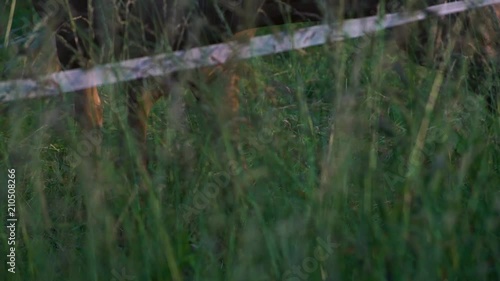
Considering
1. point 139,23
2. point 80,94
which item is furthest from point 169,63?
point 80,94

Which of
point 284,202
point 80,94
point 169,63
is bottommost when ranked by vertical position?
point 284,202

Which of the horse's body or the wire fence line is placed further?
the horse's body

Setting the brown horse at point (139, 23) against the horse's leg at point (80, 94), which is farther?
the horse's leg at point (80, 94)

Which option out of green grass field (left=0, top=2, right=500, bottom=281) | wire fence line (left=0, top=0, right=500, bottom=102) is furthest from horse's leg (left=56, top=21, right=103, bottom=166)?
green grass field (left=0, top=2, right=500, bottom=281)

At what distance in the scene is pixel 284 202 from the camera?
2582mm

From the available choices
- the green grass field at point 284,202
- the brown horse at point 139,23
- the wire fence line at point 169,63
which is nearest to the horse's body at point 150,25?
the brown horse at point 139,23

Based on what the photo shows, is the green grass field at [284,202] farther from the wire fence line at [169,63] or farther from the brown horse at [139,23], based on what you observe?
the brown horse at [139,23]

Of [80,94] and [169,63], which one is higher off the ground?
[169,63]

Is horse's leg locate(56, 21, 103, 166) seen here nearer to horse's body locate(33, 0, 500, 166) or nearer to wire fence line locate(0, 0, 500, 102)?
horse's body locate(33, 0, 500, 166)

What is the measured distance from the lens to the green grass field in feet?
7.84

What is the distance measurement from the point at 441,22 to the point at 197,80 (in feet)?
6.15

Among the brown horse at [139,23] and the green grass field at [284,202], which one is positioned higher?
the brown horse at [139,23]

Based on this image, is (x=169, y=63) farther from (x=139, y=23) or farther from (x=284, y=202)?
(x=139, y=23)

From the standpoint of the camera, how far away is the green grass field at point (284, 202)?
239cm
